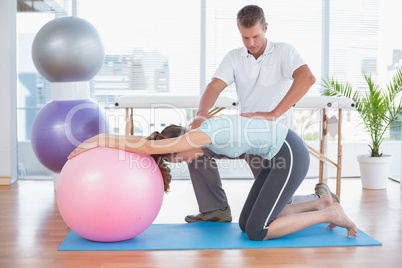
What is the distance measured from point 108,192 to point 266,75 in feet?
4.19

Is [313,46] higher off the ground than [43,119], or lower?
higher

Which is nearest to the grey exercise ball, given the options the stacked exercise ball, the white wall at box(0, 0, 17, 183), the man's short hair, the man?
the stacked exercise ball

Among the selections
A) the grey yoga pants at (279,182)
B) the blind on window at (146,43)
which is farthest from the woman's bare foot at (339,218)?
the blind on window at (146,43)

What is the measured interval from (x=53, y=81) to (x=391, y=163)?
3273mm

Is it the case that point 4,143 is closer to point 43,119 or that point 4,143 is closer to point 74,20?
point 43,119

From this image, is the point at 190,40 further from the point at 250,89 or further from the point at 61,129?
the point at 250,89

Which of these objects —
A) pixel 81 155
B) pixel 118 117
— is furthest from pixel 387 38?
pixel 81 155

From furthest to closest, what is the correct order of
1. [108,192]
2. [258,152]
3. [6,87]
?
[6,87] → [258,152] → [108,192]

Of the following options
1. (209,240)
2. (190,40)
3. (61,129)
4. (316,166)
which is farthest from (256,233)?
(190,40)

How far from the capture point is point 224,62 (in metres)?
3.25

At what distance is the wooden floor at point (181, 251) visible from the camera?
8.01 ft

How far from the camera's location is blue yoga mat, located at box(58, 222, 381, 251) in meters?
2.67

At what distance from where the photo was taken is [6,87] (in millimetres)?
4523

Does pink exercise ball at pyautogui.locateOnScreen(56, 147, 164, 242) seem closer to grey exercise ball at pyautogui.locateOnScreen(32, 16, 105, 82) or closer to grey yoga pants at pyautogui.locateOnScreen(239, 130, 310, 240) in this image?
grey yoga pants at pyautogui.locateOnScreen(239, 130, 310, 240)
